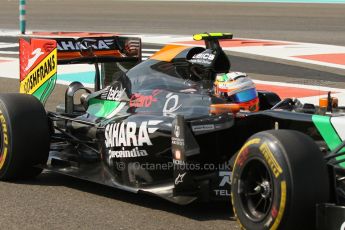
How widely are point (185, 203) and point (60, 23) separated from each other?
21000 mm

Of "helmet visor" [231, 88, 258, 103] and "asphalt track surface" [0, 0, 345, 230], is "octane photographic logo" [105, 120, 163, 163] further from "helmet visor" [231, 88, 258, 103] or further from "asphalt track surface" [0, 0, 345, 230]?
"helmet visor" [231, 88, 258, 103]

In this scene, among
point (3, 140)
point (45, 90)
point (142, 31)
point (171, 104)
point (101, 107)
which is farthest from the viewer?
point (142, 31)

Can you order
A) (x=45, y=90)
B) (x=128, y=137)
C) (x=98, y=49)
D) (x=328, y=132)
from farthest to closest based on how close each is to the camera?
(x=98, y=49) < (x=45, y=90) < (x=128, y=137) < (x=328, y=132)

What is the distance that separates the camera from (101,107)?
279 inches

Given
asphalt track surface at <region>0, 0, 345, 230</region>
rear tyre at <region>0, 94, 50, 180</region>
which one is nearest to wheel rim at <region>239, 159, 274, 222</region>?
asphalt track surface at <region>0, 0, 345, 230</region>

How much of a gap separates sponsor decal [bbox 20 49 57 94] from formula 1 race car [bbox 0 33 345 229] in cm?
1

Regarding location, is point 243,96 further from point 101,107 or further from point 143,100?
point 101,107

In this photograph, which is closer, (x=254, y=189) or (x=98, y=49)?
(x=254, y=189)

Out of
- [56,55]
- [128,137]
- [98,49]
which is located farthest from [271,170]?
[98,49]

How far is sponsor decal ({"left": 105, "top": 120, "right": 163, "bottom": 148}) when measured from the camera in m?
6.09

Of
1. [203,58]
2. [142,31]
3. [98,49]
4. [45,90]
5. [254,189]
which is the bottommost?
[142,31]

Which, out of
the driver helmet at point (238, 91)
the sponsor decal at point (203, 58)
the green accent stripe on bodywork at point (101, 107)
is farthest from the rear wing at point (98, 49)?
the driver helmet at point (238, 91)

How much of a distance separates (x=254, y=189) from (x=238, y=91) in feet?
4.18

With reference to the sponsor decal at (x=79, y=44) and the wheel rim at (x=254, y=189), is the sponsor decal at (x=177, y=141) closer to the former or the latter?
the wheel rim at (x=254, y=189)
